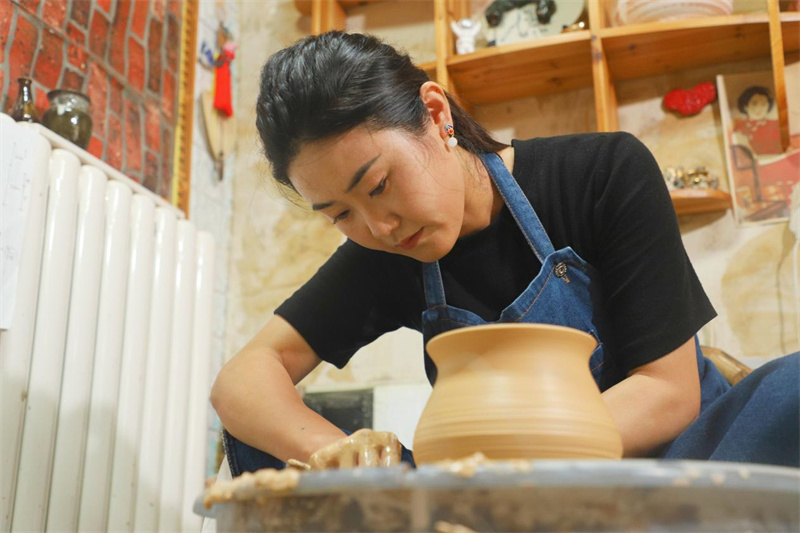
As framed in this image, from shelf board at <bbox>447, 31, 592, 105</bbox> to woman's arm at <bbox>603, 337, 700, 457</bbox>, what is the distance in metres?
1.41

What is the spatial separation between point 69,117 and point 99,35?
45 cm

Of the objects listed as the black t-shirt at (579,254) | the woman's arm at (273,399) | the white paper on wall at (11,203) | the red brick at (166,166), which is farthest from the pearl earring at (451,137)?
the red brick at (166,166)

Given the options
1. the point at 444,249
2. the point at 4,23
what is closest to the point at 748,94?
the point at 444,249

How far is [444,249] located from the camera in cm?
115

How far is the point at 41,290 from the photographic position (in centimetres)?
158

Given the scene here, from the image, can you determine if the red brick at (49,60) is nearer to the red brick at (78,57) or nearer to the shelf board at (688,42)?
the red brick at (78,57)

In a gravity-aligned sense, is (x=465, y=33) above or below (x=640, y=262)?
above

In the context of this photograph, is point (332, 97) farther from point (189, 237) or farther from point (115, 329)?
point (189, 237)

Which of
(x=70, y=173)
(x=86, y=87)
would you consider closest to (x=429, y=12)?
(x=86, y=87)

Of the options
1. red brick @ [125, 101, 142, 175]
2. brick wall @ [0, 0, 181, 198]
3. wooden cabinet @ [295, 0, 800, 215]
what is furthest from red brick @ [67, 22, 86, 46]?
wooden cabinet @ [295, 0, 800, 215]

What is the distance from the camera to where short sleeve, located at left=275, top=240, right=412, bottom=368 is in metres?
1.31

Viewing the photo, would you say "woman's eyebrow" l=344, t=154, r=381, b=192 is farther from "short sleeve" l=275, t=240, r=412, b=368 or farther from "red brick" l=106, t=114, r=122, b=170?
"red brick" l=106, t=114, r=122, b=170

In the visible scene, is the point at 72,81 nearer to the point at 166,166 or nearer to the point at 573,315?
the point at 166,166

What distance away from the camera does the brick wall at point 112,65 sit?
6.23 feet
